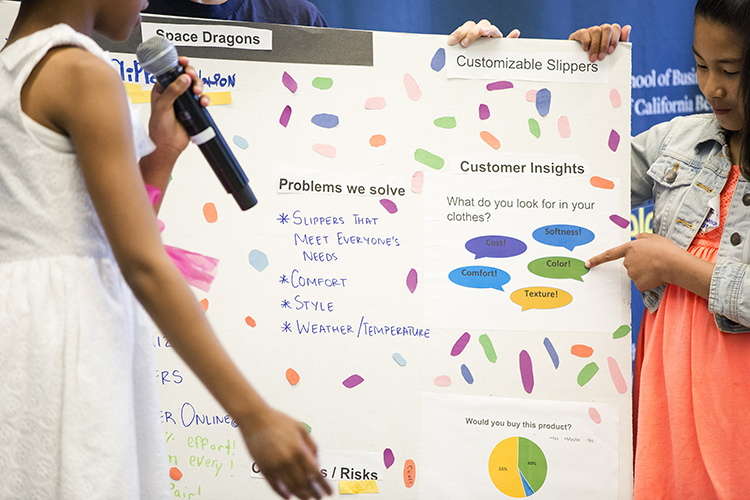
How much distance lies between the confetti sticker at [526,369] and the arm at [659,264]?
0.26 metres

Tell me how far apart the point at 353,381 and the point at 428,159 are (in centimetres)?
54

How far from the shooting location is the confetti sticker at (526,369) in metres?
1.48

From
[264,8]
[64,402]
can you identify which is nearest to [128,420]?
[64,402]

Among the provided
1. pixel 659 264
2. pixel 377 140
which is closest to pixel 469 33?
pixel 377 140

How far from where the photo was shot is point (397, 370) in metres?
1.46

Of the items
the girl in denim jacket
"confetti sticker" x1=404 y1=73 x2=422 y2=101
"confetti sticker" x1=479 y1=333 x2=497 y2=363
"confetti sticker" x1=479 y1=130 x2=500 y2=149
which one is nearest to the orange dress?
the girl in denim jacket

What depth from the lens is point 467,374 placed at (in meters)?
1.47

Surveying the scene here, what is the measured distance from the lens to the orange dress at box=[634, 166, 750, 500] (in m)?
1.33

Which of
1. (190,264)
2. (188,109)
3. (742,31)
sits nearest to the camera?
(188,109)

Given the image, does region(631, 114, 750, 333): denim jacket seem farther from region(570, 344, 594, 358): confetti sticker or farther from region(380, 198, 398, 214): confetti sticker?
region(380, 198, 398, 214): confetti sticker

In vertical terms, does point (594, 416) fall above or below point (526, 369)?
below

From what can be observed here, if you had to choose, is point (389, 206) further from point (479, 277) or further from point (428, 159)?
point (479, 277)

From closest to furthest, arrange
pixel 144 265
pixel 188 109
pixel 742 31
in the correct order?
pixel 144 265, pixel 188 109, pixel 742 31

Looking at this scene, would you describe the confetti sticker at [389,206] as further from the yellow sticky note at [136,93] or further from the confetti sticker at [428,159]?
the yellow sticky note at [136,93]
